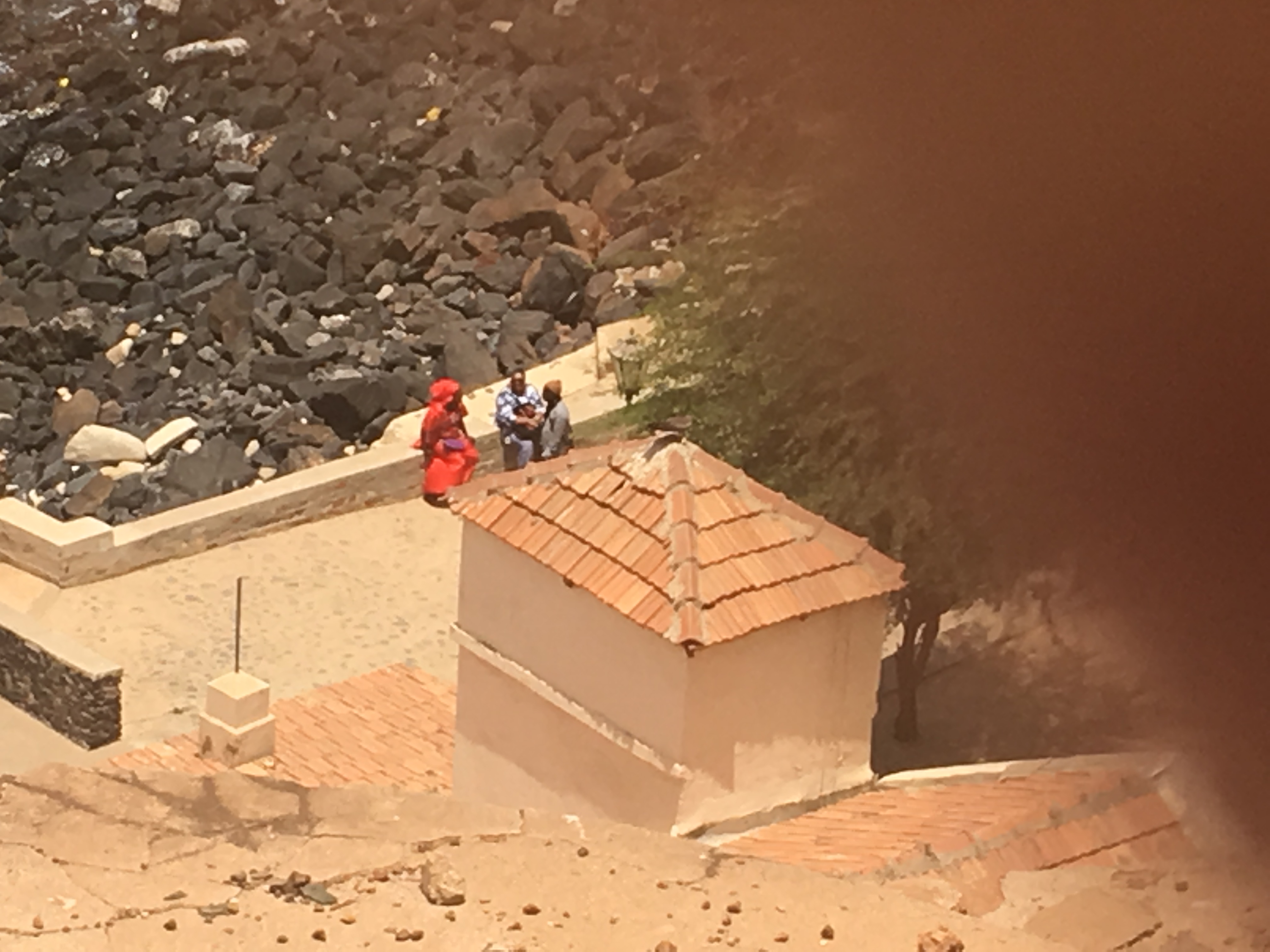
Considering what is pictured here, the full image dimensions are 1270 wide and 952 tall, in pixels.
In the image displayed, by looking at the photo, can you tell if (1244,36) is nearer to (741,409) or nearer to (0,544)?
(741,409)

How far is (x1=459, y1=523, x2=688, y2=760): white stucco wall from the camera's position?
10.9 ft

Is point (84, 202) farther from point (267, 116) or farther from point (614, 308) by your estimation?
point (614, 308)

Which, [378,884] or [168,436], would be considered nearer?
[378,884]

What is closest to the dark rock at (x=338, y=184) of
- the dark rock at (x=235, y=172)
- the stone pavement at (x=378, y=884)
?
the dark rock at (x=235, y=172)

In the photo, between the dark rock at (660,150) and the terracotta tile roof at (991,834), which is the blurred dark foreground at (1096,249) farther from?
the dark rock at (660,150)

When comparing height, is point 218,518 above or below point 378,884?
below

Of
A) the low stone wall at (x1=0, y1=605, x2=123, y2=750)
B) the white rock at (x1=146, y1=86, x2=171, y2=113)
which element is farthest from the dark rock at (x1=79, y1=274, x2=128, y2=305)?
the low stone wall at (x1=0, y1=605, x2=123, y2=750)

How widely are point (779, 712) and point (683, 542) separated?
377mm

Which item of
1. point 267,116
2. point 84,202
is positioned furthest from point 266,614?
point 84,202

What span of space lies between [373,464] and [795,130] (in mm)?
6478

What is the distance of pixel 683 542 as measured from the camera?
3.35 meters

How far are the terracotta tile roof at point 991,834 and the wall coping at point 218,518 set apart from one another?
15.0ft

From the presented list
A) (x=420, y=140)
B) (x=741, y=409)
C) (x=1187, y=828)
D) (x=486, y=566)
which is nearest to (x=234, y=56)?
(x=420, y=140)

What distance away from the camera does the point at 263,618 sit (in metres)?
6.74
